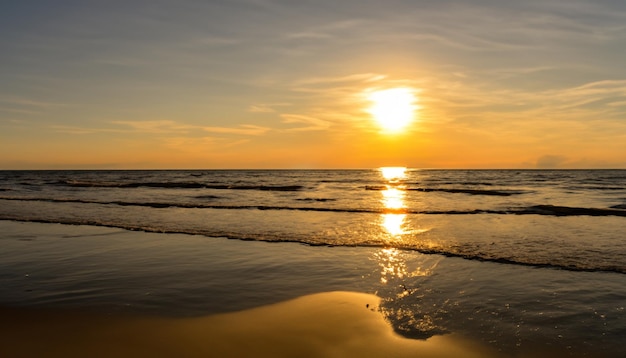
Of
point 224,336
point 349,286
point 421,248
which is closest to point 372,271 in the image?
point 349,286

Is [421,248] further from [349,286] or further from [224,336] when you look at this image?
[224,336]

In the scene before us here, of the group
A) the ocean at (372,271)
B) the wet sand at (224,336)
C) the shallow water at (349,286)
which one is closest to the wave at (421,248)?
the ocean at (372,271)

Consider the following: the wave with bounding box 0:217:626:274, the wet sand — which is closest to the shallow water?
the wet sand

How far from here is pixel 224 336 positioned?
564 centimetres

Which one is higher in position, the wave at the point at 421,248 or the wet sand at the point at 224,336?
the wave at the point at 421,248

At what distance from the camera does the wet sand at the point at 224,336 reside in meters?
5.20

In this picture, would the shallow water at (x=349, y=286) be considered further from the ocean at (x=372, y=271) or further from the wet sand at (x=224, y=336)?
the wet sand at (x=224, y=336)

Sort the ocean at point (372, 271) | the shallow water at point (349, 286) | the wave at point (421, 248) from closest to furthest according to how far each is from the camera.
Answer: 1. the shallow water at point (349, 286)
2. the ocean at point (372, 271)
3. the wave at point (421, 248)

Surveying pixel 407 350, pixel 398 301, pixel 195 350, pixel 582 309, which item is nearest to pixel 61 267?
pixel 195 350

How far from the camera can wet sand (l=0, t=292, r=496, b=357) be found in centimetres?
520

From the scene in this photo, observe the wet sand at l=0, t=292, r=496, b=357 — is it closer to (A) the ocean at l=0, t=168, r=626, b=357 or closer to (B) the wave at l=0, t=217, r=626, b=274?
(A) the ocean at l=0, t=168, r=626, b=357

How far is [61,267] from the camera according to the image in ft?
31.8

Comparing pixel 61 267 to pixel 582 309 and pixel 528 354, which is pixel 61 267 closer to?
pixel 528 354

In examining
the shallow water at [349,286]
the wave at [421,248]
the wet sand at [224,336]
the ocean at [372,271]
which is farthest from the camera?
the wave at [421,248]
